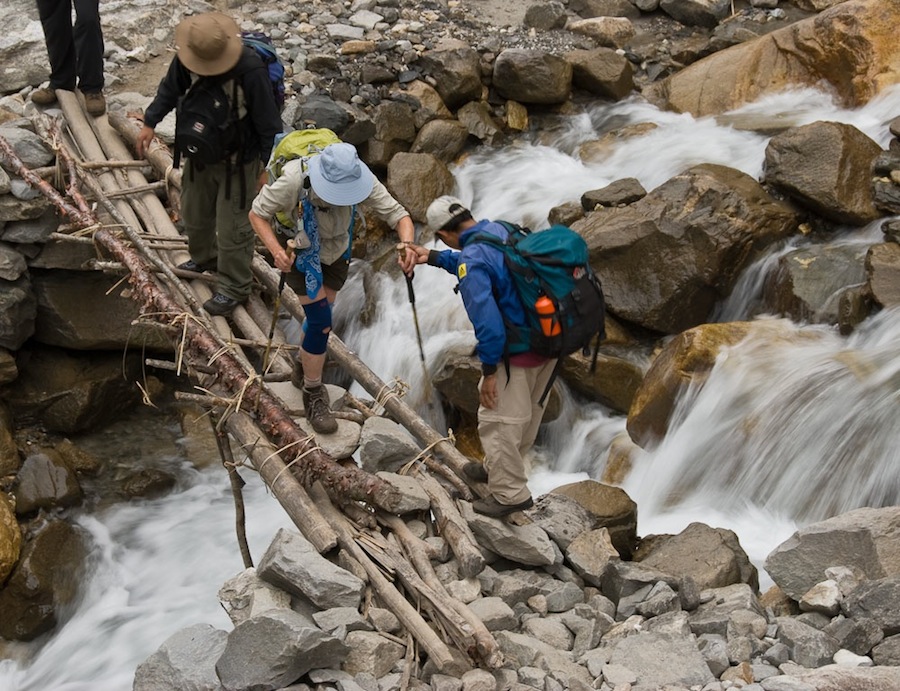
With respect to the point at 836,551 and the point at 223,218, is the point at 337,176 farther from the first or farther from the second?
the point at 836,551

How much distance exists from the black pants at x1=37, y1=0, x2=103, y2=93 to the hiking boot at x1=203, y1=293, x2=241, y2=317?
2.95m

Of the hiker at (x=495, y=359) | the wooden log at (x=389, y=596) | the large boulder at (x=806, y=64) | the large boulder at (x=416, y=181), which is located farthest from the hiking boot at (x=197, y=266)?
the large boulder at (x=806, y=64)

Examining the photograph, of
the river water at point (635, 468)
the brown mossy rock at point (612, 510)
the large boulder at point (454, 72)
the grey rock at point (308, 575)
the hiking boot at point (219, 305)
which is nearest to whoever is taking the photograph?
the grey rock at point (308, 575)

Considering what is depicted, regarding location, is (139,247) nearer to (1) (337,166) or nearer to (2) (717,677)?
(1) (337,166)

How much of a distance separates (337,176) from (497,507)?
6.67 feet

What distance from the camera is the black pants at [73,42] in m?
8.30

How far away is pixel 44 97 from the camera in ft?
29.9

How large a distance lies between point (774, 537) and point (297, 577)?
3.69 m

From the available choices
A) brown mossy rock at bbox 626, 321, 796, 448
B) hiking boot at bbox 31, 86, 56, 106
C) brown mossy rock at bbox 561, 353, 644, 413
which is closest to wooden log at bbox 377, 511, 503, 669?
brown mossy rock at bbox 626, 321, 796, 448

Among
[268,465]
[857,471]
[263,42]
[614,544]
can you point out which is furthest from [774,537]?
[263,42]

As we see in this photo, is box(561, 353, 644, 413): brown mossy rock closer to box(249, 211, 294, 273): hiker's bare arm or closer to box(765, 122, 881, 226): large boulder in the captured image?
box(765, 122, 881, 226): large boulder

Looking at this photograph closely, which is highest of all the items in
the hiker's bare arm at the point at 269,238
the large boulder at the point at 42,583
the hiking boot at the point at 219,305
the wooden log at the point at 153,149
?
the hiker's bare arm at the point at 269,238

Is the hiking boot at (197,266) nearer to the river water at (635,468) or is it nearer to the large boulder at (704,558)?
the river water at (635,468)

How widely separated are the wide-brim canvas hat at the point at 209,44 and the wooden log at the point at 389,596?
102 inches
